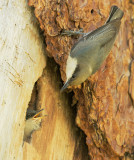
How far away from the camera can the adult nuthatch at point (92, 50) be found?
2.75m

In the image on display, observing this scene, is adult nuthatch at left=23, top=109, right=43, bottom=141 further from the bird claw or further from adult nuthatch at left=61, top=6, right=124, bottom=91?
the bird claw

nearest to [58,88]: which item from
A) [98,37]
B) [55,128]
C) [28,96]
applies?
[55,128]

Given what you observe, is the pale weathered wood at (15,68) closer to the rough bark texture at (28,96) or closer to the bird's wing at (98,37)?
the rough bark texture at (28,96)

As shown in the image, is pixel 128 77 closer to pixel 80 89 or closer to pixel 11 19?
pixel 80 89

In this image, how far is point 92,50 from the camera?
2.87 meters

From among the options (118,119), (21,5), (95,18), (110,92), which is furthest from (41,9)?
(118,119)

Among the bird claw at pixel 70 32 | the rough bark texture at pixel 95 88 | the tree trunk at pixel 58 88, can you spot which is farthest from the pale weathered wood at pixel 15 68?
the bird claw at pixel 70 32

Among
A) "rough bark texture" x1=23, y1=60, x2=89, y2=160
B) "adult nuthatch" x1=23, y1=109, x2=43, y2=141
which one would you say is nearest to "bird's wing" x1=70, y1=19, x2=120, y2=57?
"rough bark texture" x1=23, y1=60, x2=89, y2=160

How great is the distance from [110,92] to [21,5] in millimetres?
1281

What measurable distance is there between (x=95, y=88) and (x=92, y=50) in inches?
15.5

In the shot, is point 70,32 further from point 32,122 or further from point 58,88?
point 32,122

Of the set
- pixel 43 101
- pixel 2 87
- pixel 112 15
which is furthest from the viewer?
pixel 43 101

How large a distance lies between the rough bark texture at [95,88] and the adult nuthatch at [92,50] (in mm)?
178

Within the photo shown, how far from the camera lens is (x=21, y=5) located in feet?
9.74
